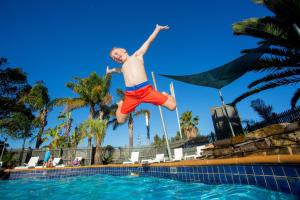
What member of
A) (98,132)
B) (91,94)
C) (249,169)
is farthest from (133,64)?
(91,94)

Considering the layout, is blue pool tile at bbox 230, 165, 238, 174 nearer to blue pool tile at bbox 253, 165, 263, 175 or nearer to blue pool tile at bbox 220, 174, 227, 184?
blue pool tile at bbox 220, 174, 227, 184

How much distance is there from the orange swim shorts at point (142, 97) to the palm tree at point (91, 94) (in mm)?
15963

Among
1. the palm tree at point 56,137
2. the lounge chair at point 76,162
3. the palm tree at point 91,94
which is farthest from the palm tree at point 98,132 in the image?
the palm tree at point 56,137

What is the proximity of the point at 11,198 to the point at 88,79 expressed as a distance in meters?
15.6

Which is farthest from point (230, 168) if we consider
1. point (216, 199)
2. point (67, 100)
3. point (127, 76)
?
point (67, 100)

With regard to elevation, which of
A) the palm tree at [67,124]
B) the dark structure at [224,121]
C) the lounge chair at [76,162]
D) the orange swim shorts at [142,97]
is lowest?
the lounge chair at [76,162]

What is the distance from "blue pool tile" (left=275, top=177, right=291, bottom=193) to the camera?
253 centimetres

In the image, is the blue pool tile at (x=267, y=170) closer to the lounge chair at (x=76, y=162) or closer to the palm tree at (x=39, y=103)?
the lounge chair at (x=76, y=162)

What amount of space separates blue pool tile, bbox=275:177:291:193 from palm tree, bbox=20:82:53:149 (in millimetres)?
24154

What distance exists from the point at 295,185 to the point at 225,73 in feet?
16.5

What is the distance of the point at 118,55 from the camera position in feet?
11.9

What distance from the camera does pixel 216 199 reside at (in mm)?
3322

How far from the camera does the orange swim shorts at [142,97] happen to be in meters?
3.17

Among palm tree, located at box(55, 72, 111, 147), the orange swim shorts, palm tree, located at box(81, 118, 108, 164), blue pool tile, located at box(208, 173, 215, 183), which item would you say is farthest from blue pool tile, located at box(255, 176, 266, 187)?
palm tree, located at box(55, 72, 111, 147)
